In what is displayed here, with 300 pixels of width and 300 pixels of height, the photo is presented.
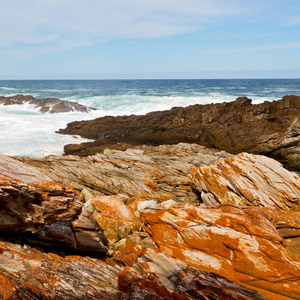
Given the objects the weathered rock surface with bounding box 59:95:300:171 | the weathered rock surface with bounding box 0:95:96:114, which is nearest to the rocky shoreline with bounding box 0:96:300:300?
the weathered rock surface with bounding box 59:95:300:171

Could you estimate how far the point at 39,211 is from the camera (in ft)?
20.5

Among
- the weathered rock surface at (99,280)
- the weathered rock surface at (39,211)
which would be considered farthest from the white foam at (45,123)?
the weathered rock surface at (99,280)

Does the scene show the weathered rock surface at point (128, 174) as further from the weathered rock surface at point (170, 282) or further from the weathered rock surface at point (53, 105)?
the weathered rock surface at point (53, 105)

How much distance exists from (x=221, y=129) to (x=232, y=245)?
65.4 feet

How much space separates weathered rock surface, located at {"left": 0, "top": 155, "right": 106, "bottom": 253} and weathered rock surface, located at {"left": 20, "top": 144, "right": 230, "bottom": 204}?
4.42m

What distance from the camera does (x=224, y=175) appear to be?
1187cm

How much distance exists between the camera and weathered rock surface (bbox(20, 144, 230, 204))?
1303 centimetres

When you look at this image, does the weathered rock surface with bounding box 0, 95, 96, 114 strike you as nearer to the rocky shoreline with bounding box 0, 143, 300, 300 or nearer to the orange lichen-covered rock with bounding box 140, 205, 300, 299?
the rocky shoreline with bounding box 0, 143, 300, 300

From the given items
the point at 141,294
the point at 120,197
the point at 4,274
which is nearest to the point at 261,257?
the point at 141,294

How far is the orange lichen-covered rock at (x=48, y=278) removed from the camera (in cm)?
436

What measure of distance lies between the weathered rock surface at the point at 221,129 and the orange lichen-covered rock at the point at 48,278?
53.1 feet

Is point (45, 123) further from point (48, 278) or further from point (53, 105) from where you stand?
point (48, 278)

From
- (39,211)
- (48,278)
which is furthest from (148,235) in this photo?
(48,278)

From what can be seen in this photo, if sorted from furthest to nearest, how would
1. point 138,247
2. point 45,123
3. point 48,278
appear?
point 45,123 < point 138,247 < point 48,278
